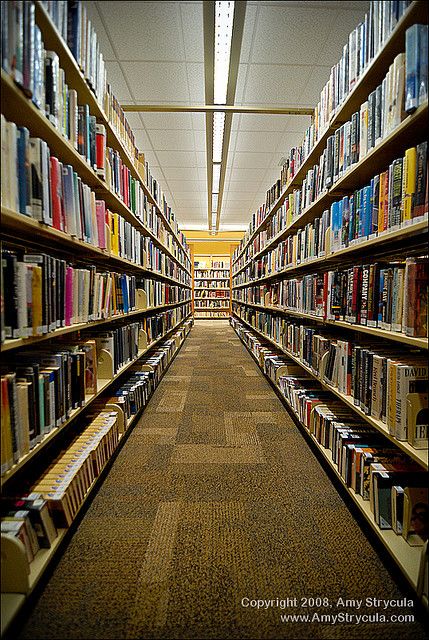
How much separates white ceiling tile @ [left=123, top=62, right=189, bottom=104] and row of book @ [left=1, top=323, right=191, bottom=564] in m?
2.66

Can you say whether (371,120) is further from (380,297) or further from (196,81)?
(196,81)

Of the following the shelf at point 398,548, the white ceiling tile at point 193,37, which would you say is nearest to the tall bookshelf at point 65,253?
the white ceiling tile at point 193,37

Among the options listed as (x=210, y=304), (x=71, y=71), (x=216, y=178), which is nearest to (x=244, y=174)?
(x=216, y=178)

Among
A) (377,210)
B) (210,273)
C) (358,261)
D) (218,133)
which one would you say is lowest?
(358,261)

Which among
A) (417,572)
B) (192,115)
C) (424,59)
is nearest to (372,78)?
(424,59)

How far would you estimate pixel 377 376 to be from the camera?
156 cm

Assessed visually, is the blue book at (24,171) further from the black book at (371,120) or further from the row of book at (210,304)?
the row of book at (210,304)

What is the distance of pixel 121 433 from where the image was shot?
2346mm

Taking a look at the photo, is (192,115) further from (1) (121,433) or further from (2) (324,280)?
(1) (121,433)

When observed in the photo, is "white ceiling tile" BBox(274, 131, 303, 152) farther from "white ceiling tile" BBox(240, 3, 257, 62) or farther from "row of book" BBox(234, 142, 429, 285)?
"row of book" BBox(234, 142, 429, 285)

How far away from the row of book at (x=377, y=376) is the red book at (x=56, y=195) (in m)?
1.36

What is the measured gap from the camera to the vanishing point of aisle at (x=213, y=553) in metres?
1.15

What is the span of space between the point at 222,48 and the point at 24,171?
2.34m

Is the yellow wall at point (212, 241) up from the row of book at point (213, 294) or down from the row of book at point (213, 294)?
up
